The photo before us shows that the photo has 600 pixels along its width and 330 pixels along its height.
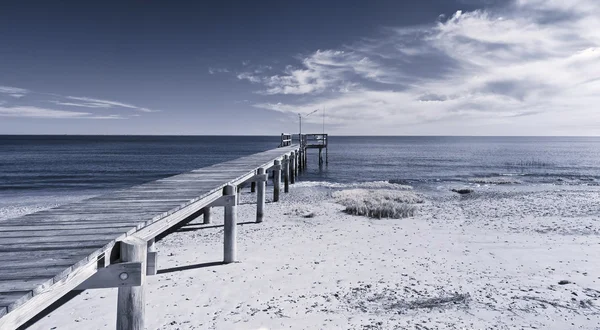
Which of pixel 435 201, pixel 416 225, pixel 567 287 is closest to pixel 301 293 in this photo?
pixel 567 287

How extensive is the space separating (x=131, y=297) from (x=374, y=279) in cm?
468

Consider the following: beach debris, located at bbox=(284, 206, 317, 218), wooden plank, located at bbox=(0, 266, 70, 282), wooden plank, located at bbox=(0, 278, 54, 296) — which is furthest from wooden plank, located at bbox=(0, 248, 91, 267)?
beach debris, located at bbox=(284, 206, 317, 218)

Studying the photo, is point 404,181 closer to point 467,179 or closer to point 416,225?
point 467,179

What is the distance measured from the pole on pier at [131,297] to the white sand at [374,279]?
1378mm

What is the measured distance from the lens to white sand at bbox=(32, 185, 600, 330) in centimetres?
525

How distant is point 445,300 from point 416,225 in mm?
6303

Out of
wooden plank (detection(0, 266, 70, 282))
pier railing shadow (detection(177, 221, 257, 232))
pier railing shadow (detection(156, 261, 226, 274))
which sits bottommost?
pier railing shadow (detection(177, 221, 257, 232))

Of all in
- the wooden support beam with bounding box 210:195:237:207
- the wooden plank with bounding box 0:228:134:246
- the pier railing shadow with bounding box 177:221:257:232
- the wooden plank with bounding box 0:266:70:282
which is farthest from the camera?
the pier railing shadow with bounding box 177:221:257:232

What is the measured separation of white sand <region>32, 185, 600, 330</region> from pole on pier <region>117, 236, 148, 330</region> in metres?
1.38

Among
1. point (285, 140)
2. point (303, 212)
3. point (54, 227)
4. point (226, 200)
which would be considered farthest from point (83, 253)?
point (285, 140)

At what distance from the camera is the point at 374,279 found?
22.5 feet

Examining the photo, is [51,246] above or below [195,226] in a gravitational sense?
above

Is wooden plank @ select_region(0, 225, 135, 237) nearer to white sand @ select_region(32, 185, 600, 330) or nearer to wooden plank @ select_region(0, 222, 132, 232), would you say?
wooden plank @ select_region(0, 222, 132, 232)

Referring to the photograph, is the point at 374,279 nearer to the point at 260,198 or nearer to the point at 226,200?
the point at 226,200
